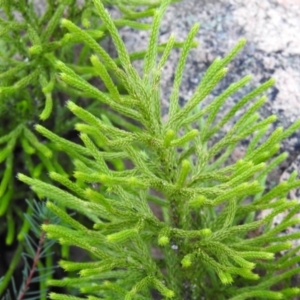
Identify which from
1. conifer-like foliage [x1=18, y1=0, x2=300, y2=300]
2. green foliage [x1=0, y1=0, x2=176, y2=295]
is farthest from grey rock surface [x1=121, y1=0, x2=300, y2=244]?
conifer-like foliage [x1=18, y1=0, x2=300, y2=300]

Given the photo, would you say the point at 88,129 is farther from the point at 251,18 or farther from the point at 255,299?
the point at 251,18

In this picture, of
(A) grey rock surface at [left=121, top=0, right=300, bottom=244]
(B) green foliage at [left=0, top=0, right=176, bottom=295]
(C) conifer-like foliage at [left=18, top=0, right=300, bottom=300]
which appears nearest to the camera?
(C) conifer-like foliage at [left=18, top=0, right=300, bottom=300]

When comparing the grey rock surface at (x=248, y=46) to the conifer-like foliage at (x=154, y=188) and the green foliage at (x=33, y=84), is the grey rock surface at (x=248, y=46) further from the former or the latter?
the conifer-like foliage at (x=154, y=188)

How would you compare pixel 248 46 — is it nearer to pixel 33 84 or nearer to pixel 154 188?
pixel 33 84

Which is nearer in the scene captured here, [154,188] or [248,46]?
[154,188]

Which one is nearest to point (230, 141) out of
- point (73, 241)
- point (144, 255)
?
point (144, 255)

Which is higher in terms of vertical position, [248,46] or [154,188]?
[248,46]

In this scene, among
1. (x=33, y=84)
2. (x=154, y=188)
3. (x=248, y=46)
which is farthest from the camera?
(x=248, y=46)

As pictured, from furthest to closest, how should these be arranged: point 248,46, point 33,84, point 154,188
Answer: point 248,46 → point 33,84 → point 154,188

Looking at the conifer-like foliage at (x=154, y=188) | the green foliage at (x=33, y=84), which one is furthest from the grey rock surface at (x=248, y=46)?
the conifer-like foliage at (x=154, y=188)

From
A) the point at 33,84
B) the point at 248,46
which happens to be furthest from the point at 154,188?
the point at 248,46

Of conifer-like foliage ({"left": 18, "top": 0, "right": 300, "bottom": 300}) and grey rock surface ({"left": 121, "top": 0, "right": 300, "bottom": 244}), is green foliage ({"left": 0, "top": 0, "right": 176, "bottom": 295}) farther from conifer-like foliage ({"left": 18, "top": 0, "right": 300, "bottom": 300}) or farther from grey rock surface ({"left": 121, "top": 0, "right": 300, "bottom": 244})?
conifer-like foliage ({"left": 18, "top": 0, "right": 300, "bottom": 300})
